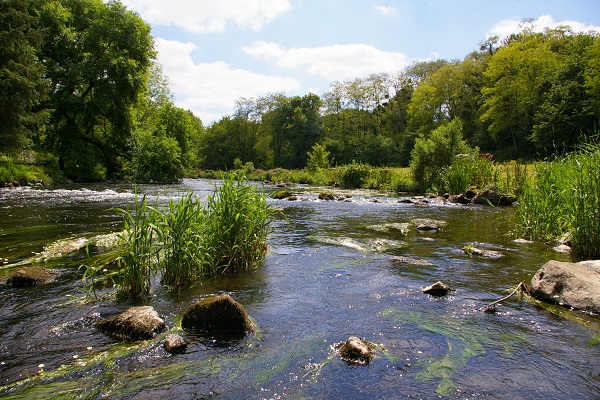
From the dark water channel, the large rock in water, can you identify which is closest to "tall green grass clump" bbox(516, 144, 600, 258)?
the dark water channel

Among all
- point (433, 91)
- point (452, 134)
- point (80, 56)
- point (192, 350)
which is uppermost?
point (433, 91)

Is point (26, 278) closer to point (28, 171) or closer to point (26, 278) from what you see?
point (26, 278)

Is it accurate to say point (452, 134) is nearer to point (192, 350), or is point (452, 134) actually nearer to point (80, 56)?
point (192, 350)

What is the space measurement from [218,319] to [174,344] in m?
0.73

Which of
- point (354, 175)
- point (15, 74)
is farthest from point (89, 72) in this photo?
point (354, 175)

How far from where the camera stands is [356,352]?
457 cm

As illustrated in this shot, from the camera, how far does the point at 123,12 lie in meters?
38.3

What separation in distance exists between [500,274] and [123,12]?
4314 centimetres

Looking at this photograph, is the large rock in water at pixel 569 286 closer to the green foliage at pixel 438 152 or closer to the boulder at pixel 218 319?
the boulder at pixel 218 319

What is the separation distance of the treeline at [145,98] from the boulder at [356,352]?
1594cm

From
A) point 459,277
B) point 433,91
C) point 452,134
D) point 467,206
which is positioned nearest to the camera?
point 459,277

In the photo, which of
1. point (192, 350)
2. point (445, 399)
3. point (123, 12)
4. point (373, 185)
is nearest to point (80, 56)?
point (123, 12)

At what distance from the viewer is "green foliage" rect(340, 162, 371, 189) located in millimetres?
39875

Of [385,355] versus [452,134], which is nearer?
[385,355]
